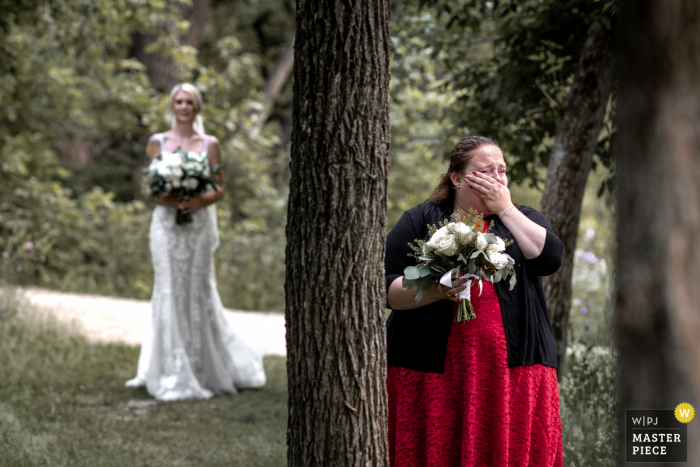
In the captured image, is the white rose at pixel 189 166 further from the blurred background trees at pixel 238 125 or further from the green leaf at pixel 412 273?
the green leaf at pixel 412 273

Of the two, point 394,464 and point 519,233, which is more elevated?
point 519,233

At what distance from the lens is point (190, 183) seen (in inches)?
259

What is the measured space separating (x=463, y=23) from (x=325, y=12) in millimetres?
3298

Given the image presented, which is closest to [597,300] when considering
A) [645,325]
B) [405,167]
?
[405,167]

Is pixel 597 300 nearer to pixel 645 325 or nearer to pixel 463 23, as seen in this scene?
pixel 463 23

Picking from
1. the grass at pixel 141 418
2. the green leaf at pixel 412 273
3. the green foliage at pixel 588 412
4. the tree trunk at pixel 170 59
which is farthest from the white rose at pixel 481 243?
the tree trunk at pixel 170 59

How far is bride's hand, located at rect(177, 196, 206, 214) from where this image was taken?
6645mm

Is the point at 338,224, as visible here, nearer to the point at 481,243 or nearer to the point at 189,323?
the point at 481,243

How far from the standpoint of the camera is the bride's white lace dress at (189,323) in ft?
21.8

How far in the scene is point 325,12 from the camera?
2.49 m

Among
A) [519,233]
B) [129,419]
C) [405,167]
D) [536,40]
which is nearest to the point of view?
[519,233]

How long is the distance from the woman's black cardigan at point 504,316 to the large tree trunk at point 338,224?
21.3 inches

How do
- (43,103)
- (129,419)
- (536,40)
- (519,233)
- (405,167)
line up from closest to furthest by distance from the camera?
(519,233)
(536,40)
(129,419)
(43,103)
(405,167)

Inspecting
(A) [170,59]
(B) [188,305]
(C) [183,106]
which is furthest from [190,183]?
(A) [170,59]
